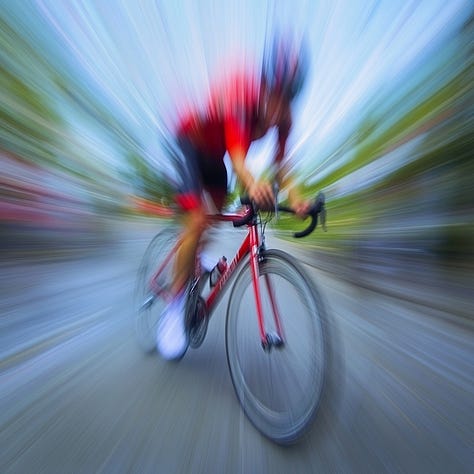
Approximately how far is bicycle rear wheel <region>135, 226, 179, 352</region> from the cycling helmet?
3.61ft

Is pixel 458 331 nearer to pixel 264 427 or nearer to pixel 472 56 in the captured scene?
pixel 264 427

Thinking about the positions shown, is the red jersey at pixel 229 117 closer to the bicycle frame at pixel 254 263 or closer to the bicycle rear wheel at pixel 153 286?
the bicycle frame at pixel 254 263

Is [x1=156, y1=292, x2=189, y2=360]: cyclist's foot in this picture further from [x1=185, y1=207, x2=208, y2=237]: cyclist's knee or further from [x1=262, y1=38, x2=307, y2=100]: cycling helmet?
[x1=262, y1=38, x2=307, y2=100]: cycling helmet

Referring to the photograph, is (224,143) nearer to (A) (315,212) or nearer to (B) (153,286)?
(A) (315,212)

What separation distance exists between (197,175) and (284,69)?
2.16ft

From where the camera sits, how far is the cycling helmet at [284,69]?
4.64ft

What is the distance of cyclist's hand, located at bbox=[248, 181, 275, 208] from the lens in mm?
1339

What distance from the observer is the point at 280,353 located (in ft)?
4.83

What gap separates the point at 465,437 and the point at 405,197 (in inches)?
135

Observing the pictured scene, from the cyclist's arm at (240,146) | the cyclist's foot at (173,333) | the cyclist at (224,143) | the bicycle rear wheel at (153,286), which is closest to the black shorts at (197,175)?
the cyclist at (224,143)

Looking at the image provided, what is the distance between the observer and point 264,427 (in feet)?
4.36

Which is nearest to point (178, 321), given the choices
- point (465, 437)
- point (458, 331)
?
point (465, 437)

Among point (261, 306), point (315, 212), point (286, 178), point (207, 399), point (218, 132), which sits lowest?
point (207, 399)

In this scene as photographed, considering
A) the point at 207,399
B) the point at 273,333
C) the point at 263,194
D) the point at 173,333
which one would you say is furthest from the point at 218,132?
the point at 207,399
